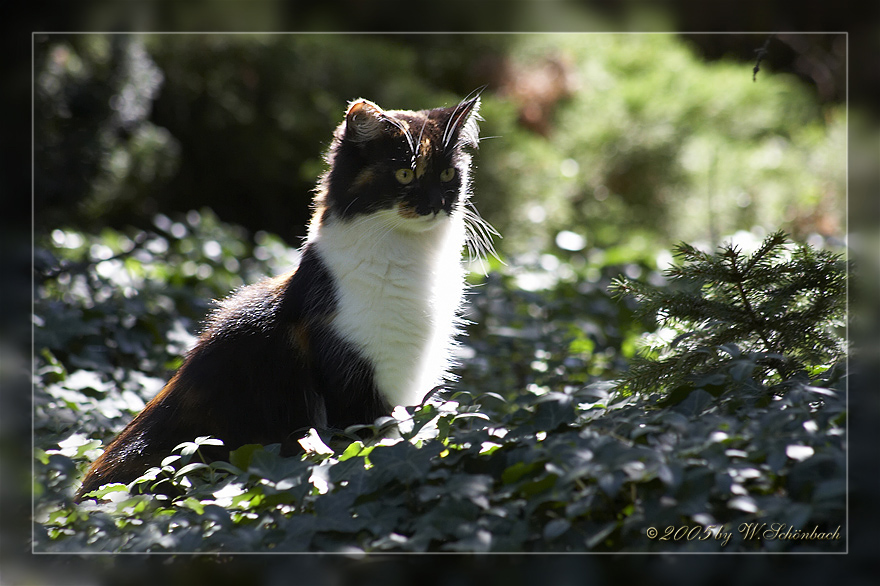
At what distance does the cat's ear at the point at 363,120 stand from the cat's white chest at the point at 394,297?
25cm

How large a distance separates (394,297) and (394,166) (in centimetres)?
39

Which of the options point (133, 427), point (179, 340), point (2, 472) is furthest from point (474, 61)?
point (2, 472)

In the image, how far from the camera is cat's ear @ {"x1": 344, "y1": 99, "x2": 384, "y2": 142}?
6.94ft

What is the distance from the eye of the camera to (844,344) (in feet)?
5.54

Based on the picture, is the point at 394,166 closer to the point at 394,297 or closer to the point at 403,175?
the point at 403,175

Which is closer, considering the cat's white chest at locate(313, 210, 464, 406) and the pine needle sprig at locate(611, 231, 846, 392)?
the pine needle sprig at locate(611, 231, 846, 392)

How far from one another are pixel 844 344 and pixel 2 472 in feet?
6.24

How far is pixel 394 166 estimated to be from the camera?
2.15m

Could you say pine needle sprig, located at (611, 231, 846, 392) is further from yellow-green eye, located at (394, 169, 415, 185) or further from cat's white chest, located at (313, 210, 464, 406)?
yellow-green eye, located at (394, 169, 415, 185)

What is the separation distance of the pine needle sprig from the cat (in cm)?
66

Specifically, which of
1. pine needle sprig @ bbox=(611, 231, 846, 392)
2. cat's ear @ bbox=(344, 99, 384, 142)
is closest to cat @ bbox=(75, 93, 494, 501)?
cat's ear @ bbox=(344, 99, 384, 142)

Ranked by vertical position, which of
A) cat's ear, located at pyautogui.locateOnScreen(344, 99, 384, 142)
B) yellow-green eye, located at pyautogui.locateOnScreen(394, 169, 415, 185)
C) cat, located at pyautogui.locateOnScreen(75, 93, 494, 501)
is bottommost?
cat, located at pyautogui.locateOnScreen(75, 93, 494, 501)

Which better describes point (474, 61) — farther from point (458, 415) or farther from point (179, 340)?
point (458, 415)

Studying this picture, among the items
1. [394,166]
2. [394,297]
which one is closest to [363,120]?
[394,166]
